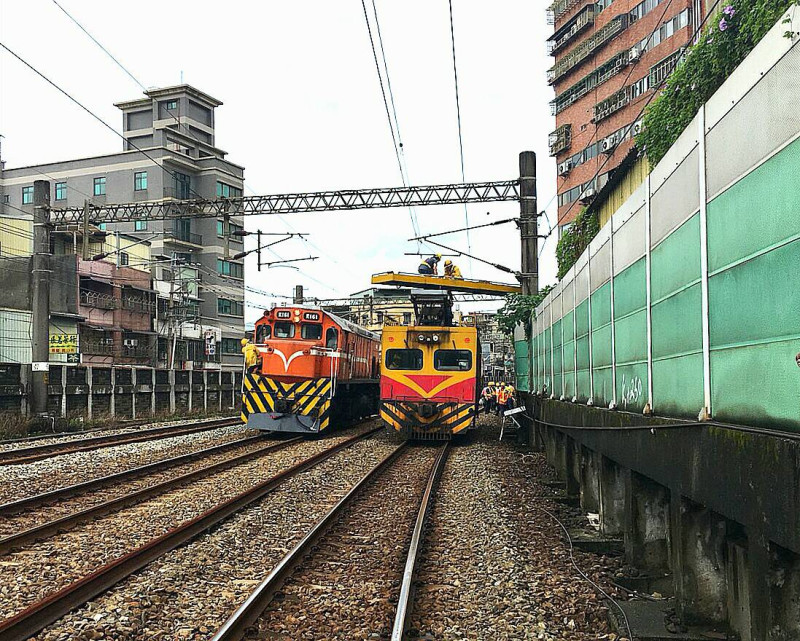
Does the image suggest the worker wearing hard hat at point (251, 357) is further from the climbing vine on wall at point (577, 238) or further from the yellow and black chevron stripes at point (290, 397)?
the climbing vine on wall at point (577, 238)

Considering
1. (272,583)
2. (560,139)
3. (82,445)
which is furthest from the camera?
(560,139)

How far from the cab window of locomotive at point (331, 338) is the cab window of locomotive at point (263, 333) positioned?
5.10 ft

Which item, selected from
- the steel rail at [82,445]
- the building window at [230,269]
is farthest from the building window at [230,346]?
the steel rail at [82,445]

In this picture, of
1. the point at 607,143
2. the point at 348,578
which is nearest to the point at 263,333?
the point at 348,578

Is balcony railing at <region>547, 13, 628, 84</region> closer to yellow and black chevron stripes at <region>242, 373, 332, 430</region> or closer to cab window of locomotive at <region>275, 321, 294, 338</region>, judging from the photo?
cab window of locomotive at <region>275, 321, 294, 338</region>

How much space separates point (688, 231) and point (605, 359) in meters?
3.31

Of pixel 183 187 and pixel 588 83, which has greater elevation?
pixel 588 83

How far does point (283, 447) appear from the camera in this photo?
17703 millimetres

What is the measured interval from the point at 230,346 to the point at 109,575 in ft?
185

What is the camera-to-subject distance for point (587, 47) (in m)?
47.2

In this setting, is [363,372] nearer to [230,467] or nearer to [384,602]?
[230,467]

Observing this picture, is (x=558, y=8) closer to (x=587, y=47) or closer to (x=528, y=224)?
A: (x=587, y=47)

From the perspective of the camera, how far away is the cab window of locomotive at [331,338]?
2044cm

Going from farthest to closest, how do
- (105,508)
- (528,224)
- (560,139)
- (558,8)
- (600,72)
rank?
(560,139), (558,8), (600,72), (528,224), (105,508)
